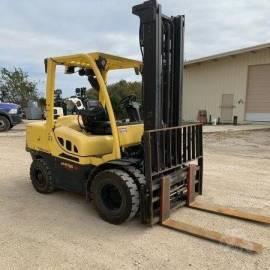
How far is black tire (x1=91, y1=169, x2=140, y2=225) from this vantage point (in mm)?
4332

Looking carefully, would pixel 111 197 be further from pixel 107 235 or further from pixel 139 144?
pixel 139 144

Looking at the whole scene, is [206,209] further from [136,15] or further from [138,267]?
[136,15]

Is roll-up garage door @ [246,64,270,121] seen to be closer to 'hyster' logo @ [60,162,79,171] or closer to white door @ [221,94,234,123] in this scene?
white door @ [221,94,234,123]

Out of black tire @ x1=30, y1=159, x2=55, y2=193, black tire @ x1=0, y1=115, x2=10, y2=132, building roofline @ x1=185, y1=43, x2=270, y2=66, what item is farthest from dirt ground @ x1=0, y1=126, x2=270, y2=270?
building roofline @ x1=185, y1=43, x2=270, y2=66

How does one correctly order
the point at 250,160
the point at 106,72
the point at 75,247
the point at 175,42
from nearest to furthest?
1. the point at 75,247
2. the point at 175,42
3. the point at 106,72
4. the point at 250,160

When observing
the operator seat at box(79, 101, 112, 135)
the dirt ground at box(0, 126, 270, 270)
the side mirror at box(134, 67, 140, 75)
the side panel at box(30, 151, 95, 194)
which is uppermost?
the side mirror at box(134, 67, 140, 75)

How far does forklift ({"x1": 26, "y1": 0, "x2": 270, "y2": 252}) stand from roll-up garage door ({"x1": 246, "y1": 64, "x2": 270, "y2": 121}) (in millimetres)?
14884

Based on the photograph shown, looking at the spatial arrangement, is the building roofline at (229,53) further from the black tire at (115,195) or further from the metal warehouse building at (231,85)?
the black tire at (115,195)

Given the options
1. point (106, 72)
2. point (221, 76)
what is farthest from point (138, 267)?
point (221, 76)

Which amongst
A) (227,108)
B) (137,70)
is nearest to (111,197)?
(137,70)

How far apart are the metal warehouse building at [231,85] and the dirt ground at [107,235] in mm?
13597

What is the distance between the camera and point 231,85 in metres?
20.6

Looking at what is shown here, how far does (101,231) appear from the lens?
4320mm

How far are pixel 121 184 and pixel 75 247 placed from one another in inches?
36.6
